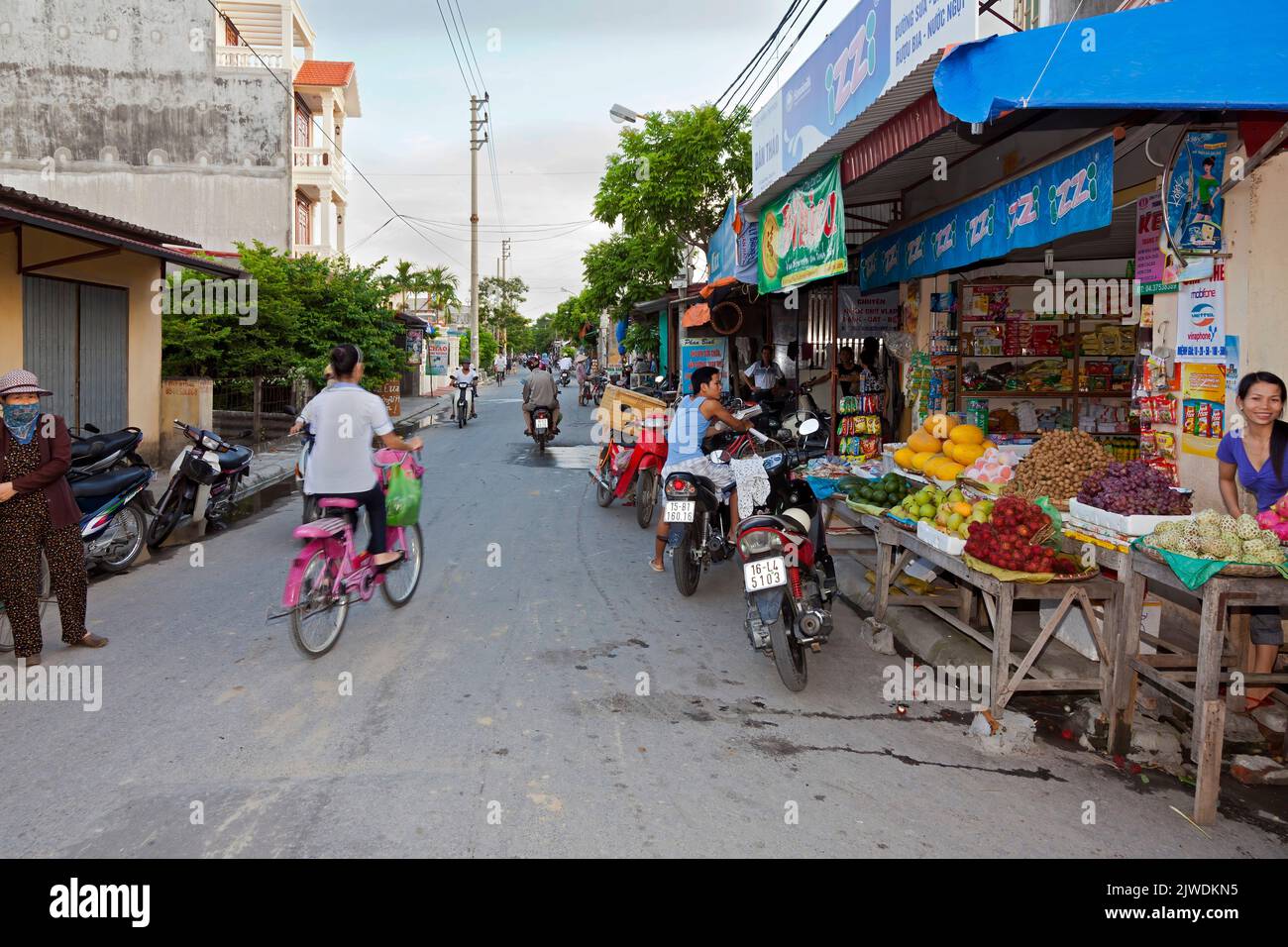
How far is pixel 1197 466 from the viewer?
5.71 metres

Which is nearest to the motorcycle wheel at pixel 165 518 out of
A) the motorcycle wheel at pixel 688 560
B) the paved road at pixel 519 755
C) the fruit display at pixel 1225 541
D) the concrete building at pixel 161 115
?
the paved road at pixel 519 755

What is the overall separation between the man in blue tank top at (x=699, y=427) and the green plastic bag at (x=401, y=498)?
192 cm

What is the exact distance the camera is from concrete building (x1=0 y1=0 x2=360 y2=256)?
27828 millimetres

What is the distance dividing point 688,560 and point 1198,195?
414 centimetres

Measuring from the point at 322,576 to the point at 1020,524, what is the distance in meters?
4.03

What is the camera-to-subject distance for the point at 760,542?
214 inches

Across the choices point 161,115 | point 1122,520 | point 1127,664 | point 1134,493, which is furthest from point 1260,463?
point 161,115

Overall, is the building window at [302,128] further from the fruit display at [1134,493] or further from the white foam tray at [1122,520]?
the white foam tray at [1122,520]

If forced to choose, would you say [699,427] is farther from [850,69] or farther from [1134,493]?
[1134,493]

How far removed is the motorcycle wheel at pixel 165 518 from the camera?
928 cm

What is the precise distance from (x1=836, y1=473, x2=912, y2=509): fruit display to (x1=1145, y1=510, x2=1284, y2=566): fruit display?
254 centimetres

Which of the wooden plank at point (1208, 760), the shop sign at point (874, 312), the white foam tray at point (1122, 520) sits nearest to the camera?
the wooden plank at point (1208, 760)

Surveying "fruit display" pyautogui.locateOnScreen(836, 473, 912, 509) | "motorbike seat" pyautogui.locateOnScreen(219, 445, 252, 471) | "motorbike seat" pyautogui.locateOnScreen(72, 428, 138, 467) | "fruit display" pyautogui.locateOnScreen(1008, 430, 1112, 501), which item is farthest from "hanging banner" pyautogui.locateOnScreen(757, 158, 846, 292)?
"motorbike seat" pyautogui.locateOnScreen(72, 428, 138, 467)
